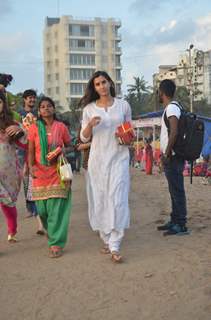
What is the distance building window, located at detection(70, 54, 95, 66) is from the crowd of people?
347 ft

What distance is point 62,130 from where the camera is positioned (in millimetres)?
5684

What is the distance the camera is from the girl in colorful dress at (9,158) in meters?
5.63

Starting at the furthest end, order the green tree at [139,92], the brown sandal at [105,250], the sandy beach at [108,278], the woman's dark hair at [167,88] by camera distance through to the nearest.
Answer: the green tree at [139,92] → the woman's dark hair at [167,88] → the brown sandal at [105,250] → the sandy beach at [108,278]

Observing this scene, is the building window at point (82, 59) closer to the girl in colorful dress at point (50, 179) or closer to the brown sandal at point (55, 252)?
the girl in colorful dress at point (50, 179)

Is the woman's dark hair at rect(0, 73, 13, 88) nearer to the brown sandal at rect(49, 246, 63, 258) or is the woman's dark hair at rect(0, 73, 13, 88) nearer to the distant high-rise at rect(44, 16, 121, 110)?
the brown sandal at rect(49, 246, 63, 258)

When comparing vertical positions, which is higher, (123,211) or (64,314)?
(123,211)

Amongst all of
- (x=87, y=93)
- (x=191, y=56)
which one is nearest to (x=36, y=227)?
(x=87, y=93)

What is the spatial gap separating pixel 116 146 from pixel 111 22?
111539 millimetres

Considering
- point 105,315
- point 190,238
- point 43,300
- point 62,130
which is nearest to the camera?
point 105,315

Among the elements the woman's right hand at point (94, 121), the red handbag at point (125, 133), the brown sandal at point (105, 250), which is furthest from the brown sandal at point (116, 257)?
the woman's right hand at point (94, 121)

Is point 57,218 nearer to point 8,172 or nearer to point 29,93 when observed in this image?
point 8,172

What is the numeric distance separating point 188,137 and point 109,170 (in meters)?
1.42

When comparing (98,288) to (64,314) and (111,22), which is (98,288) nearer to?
(64,314)

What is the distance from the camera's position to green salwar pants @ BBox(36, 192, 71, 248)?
17.9 ft
